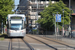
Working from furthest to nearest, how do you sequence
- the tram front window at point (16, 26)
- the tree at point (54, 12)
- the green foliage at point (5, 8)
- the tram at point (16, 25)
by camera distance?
the tree at point (54, 12) → the green foliage at point (5, 8) → the tram front window at point (16, 26) → the tram at point (16, 25)

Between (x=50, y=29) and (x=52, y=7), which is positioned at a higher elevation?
(x=52, y=7)

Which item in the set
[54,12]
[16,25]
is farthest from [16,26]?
[54,12]

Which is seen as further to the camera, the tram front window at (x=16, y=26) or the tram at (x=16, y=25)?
the tram front window at (x=16, y=26)

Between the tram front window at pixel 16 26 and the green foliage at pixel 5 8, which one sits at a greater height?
the green foliage at pixel 5 8

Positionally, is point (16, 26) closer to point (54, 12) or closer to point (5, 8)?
point (5, 8)

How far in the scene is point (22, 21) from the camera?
2783 cm

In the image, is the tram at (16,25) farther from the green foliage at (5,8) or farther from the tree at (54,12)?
the tree at (54,12)

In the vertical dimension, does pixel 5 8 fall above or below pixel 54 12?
above

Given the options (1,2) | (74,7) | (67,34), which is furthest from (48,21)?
(74,7)

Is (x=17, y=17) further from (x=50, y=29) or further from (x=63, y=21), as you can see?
(x=50, y=29)

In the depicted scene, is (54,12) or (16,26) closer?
(16,26)

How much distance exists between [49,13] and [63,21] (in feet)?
17.4

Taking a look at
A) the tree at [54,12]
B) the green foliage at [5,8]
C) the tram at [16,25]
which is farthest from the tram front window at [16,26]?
the tree at [54,12]

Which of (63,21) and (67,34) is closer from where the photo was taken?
(67,34)
